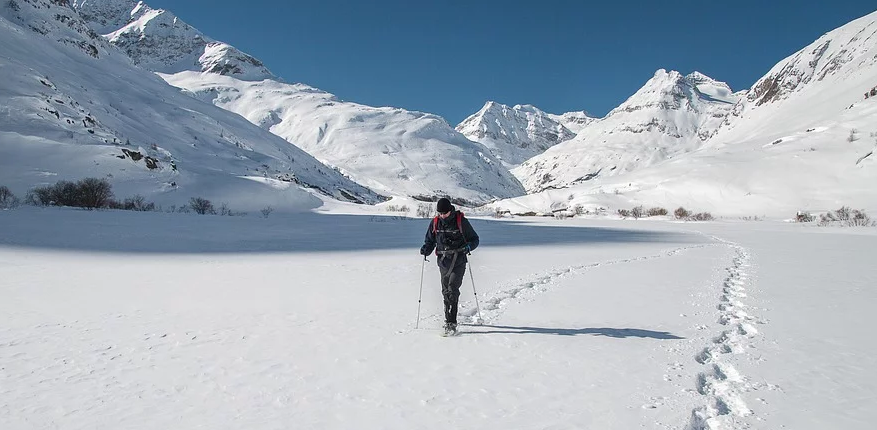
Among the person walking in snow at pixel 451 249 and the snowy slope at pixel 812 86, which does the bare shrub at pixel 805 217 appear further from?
the snowy slope at pixel 812 86

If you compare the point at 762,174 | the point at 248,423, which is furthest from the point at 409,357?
the point at 762,174

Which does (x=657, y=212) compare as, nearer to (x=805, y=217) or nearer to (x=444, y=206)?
(x=805, y=217)

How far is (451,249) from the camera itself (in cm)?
683

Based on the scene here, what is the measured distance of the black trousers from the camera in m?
6.74

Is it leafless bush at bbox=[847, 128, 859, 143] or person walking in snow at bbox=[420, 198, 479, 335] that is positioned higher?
leafless bush at bbox=[847, 128, 859, 143]

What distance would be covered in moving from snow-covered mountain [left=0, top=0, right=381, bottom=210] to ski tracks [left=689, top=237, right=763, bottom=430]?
1519 inches

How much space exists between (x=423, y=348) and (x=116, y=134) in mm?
50210

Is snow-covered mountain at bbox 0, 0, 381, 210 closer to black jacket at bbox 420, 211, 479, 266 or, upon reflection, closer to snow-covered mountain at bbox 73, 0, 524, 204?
snow-covered mountain at bbox 73, 0, 524, 204

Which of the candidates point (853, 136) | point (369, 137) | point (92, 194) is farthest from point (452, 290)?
point (369, 137)

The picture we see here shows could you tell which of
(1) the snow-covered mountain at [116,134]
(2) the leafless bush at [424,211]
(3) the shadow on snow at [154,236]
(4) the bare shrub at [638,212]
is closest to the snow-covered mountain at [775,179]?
(4) the bare shrub at [638,212]

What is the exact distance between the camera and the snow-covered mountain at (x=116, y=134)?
36.1 m

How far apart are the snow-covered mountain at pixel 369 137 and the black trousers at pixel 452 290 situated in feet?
306

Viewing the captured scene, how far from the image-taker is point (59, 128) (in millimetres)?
38625

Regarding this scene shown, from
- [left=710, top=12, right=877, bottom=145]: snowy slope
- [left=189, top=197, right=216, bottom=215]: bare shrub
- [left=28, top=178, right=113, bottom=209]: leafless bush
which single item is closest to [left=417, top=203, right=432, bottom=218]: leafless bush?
[left=189, top=197, right=216, bottom=215]: bare shrub
